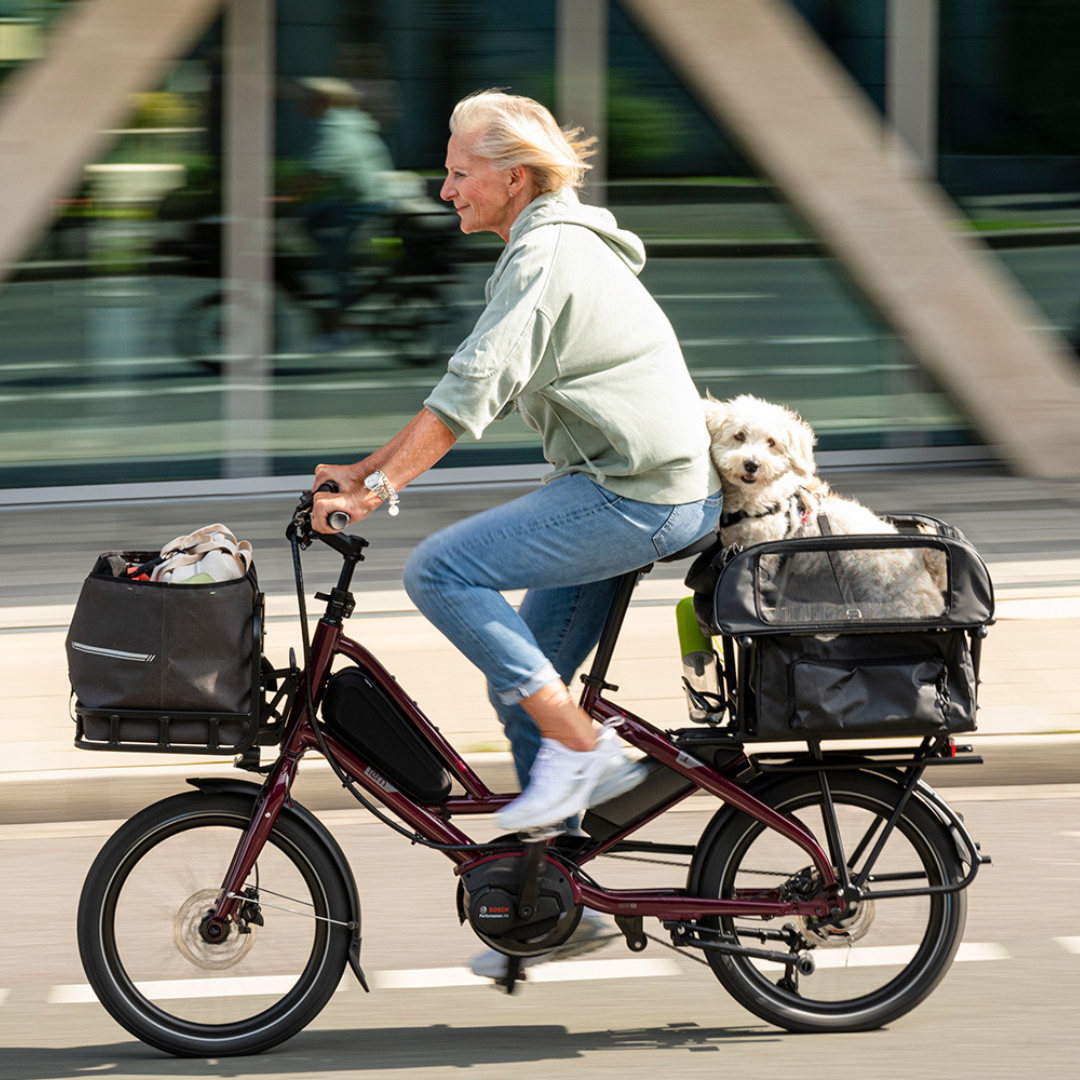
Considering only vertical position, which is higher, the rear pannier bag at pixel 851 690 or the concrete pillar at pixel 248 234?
the concrete pillar at pixel 248 234

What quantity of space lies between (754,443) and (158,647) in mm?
1327

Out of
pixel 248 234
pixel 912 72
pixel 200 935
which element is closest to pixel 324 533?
pixel 200 935

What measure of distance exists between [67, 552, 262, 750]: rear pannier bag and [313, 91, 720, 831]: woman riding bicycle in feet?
1.11

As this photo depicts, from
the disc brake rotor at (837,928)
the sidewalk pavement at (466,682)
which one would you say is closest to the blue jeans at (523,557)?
the disc brake rotor at (837,928)

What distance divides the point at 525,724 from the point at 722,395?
22.9 feet

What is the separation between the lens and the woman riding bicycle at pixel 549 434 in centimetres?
335

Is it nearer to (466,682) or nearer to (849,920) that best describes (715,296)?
(466,682)

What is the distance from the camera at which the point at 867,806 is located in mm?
3760

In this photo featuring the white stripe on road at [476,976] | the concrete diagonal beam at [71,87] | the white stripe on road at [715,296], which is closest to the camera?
the white stripe on road at [476,976]

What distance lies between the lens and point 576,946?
3.77 metres

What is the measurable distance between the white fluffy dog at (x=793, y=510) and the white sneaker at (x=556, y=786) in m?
0.58

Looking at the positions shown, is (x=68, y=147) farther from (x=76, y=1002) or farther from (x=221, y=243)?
(x=76, y=1002)

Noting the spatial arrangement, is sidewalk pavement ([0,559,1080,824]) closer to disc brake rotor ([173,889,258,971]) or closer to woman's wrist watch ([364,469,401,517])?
disc brake rotor ([173,889,258,971])

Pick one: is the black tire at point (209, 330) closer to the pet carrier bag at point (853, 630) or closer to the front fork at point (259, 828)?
the front fork at point (259, 828)
